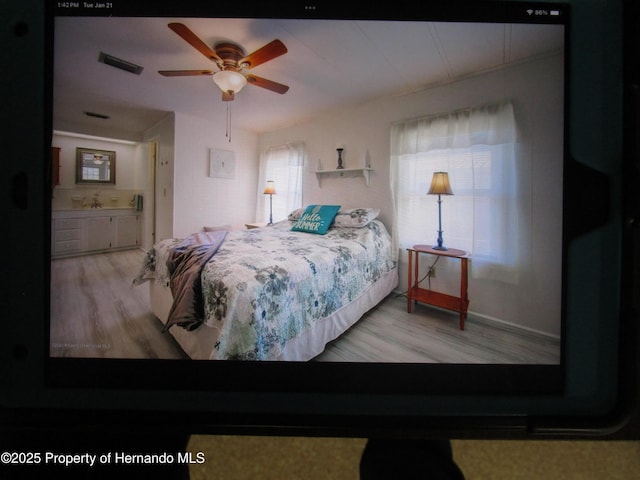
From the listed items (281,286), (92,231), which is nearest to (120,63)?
(92,231)

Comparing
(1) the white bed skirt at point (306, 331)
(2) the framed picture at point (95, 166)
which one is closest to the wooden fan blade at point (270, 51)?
(2) the framed picture at point (95, 166)

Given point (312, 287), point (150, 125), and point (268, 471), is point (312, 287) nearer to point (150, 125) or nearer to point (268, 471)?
point (268, 471)

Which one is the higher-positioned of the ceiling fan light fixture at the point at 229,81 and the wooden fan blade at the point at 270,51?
the wooden fan blade at the point at 270,51

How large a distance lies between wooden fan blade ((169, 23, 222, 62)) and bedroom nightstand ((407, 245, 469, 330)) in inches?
22.5

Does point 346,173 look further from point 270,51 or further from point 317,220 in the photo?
point 270,51

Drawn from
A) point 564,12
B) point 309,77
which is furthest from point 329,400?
point 564,12

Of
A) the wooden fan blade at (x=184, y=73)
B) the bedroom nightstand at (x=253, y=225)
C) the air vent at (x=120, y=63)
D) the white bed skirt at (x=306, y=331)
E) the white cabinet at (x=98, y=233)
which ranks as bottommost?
the white bed skirt at (x=306, y=331)

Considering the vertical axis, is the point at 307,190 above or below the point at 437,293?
above

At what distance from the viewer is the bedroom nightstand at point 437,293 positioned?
1.28 feet

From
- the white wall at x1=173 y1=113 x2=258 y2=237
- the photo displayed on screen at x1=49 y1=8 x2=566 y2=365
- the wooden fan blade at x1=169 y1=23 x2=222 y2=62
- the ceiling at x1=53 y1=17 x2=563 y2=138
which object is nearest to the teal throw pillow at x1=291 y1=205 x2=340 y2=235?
the photo displayed on screen at x1=49 y1=8 x2=566 y2=365

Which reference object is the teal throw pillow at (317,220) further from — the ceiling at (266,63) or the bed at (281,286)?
the ceiling at (266,63)

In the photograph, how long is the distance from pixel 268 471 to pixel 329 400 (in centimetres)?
28

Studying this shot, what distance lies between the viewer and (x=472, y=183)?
1.13 feet

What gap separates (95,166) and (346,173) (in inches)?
23.5
